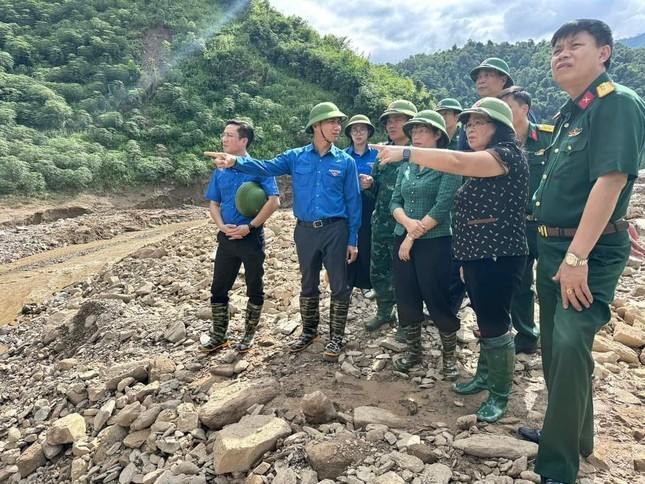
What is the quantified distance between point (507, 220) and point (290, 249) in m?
4.42

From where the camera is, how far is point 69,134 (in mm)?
17797

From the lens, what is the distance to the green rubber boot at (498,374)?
9.04 feet

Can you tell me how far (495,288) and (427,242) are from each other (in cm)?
65

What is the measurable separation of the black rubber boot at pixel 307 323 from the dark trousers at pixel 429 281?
854mm

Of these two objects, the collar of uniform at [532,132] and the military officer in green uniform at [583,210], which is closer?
the military officer in green uniform at [583,210]

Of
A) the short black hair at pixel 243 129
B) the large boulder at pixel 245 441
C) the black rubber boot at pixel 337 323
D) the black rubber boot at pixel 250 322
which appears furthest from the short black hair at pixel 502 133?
the black rubber boot at pixel 250 322

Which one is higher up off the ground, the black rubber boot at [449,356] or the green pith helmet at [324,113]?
the green pith helmet at [324,113]

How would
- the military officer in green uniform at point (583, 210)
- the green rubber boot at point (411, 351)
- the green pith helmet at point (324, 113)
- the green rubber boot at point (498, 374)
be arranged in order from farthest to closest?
the green pith helmet at point (324, 113) < the green rubber boot at point (411, 351) < the green rubber boot at point (498, 374) < the military officer in green uniform at point (583, 210)

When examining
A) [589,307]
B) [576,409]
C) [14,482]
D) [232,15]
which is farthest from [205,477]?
[232,15]

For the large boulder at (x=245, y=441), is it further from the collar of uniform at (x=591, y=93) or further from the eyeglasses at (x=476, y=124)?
the collar of uniform at (x=591, y=93)

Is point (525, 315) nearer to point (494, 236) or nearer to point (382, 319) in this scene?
point (382, 319)

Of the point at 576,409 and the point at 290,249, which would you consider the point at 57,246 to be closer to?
the point at 290,249

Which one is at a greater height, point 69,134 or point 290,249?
point 69,134

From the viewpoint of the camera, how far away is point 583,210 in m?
2.15
